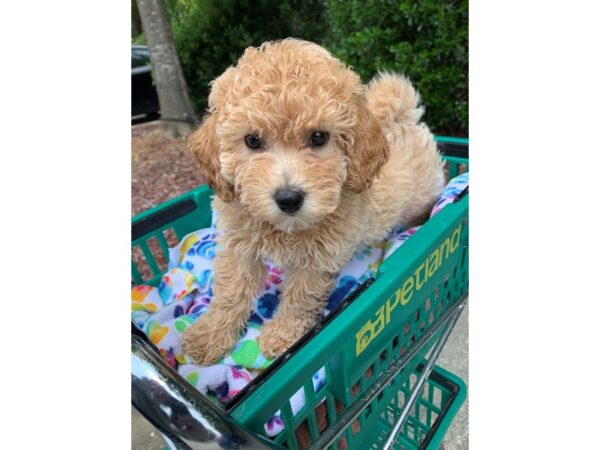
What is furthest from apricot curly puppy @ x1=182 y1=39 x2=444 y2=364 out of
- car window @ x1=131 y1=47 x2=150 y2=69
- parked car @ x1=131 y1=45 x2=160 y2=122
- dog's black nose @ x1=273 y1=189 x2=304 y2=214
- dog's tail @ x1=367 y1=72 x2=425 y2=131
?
parked car @ x1=131 y1=45 x2=160 y2=122

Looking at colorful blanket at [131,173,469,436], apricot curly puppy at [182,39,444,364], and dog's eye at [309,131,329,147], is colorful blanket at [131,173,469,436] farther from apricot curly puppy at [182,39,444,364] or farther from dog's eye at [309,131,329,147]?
dog's eye at [309,131,329,147]

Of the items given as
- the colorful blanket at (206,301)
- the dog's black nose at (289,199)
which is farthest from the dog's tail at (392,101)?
the dog's black nose at (289,199)

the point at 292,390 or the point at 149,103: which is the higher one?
the point at 292,390

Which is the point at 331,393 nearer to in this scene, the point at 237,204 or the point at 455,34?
the point at 237,204

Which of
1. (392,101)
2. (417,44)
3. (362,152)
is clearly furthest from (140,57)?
(362,152)

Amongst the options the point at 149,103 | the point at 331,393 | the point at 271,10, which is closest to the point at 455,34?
the point at 271,10


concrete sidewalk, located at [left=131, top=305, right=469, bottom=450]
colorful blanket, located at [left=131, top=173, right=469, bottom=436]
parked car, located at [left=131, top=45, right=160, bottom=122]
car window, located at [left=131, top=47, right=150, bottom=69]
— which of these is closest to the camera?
colorful blanket, located at [left=131, top=173, right=469, bottom=436]

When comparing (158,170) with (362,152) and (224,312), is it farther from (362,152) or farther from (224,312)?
(362,152)
